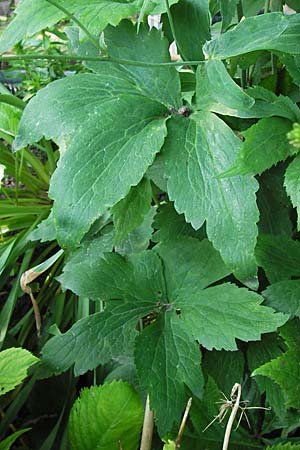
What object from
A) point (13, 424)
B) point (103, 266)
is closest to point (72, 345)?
point (103, 266)

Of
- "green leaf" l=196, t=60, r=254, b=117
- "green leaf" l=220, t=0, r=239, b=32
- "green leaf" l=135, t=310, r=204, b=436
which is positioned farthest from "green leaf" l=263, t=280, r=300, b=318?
"green leaf" l=220, t=0, r=239, b=32

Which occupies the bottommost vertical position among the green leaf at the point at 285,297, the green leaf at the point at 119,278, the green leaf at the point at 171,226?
the green leaf at the point at 285,297

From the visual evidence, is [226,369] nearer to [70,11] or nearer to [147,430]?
[147,430]

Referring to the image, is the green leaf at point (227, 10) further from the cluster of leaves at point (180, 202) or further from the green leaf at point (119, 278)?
the green leaf at point (119, 278)

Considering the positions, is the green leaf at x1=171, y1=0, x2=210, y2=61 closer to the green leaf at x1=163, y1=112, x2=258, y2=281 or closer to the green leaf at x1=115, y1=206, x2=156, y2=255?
the green leaf at x1=163, y1=112, x2=258, y2=281

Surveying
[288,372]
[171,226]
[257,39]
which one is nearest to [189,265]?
[171,226]

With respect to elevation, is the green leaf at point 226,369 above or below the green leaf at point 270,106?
below

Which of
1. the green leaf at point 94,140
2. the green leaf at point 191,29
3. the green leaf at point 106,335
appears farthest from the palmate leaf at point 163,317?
the green leaf at point 191,29
